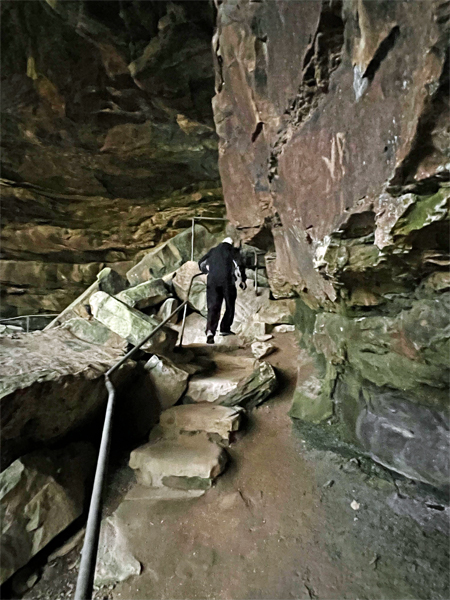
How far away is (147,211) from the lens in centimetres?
1084

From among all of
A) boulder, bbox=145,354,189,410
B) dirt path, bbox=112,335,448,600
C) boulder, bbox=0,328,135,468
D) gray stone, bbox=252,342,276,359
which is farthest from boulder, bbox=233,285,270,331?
dirt path, bbox=112,335,448,600

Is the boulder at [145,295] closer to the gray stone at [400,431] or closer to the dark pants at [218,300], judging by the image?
the dark pants at [218,300]

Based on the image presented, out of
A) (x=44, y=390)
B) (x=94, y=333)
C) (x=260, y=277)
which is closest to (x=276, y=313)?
(x=260, y=277)

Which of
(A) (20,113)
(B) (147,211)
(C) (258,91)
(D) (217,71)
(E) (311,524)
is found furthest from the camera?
(B) (147,211)

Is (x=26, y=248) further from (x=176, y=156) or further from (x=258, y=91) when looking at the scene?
(x=258, y=91)

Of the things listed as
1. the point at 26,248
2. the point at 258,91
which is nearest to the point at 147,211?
the point at 26,248

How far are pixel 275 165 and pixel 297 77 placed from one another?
98 centimetres

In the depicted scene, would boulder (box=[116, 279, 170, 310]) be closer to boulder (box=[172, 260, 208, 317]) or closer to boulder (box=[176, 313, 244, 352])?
boulder (box=[172, 260, 208, 317])

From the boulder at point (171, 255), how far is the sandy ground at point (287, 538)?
7104 mm

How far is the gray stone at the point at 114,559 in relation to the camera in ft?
8.31

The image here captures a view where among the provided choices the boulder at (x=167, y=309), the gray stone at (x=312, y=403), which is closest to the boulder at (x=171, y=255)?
the boulder at (x=167, y=309)

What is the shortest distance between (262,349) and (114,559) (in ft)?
13.2

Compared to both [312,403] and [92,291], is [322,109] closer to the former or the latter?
[312,403]

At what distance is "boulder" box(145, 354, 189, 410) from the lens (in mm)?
4506
